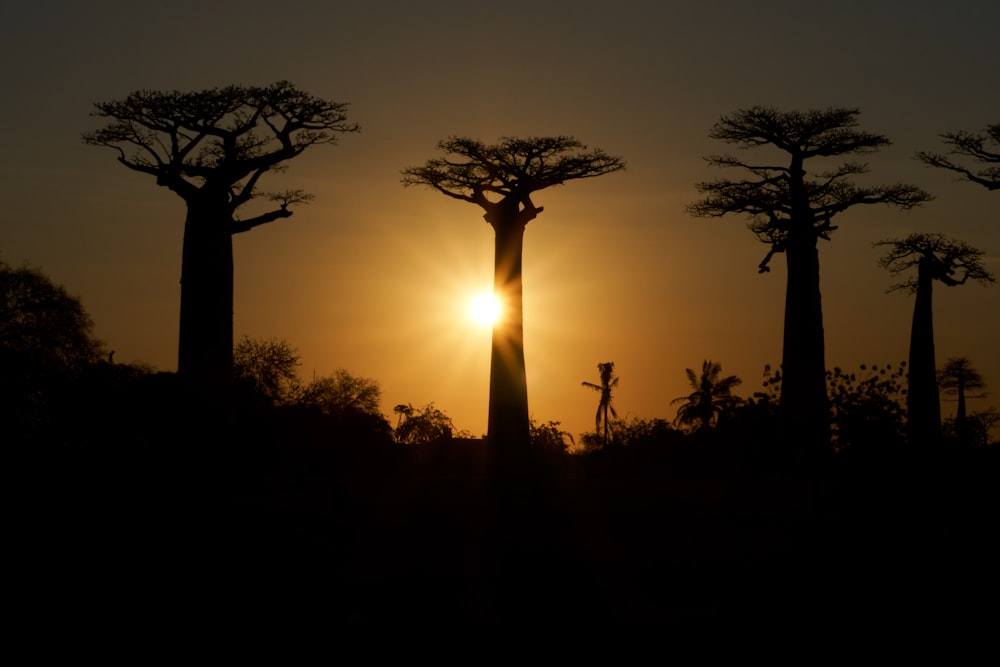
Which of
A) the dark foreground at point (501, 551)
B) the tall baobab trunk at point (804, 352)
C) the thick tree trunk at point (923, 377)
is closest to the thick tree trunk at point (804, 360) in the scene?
the tall baobab trunk at point (804, 352)

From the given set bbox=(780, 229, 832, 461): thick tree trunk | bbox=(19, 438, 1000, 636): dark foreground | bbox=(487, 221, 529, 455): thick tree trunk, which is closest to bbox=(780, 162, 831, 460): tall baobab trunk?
bbox=(780, 229, 832, 461): thick tree trunk

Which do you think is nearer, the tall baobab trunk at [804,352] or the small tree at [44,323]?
the tall baobab trunk at [804,352]

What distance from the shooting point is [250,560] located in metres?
15.4

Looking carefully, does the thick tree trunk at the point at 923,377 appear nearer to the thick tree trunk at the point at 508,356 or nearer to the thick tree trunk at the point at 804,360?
the thick tree trunk at the point at 804,360

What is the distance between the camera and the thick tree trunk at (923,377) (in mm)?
25828

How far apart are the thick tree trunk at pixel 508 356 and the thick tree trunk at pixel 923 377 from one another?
23.1 ft

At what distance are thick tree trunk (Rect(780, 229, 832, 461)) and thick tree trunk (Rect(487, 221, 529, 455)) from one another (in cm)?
493

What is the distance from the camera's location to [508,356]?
27.6m

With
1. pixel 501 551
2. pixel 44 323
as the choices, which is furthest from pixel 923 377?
pixel 44 323

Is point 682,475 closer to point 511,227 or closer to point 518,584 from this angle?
point 511,227

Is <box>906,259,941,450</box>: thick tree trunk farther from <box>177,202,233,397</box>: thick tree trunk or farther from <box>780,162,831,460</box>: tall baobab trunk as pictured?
<box>177,202,233,397</box>: thick tree trunk

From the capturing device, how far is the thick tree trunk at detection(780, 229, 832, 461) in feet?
87.7

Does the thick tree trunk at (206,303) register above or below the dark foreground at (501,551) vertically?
above

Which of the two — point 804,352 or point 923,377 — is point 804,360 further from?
point 923,377
